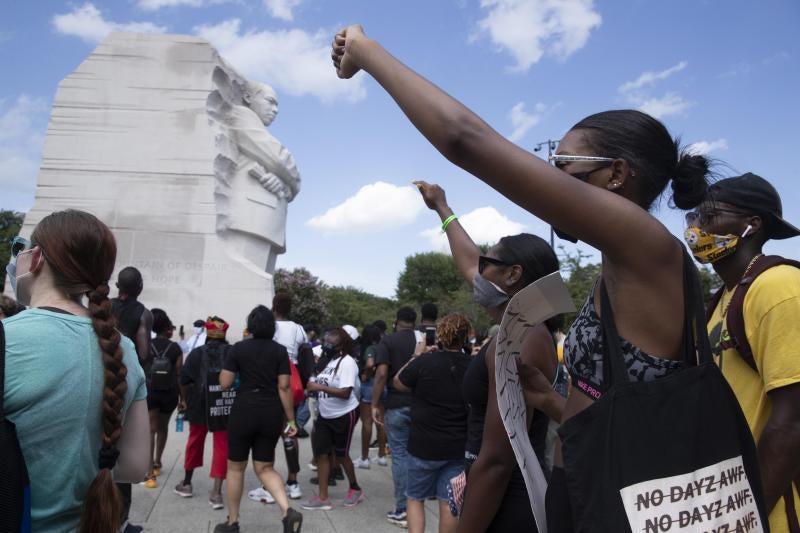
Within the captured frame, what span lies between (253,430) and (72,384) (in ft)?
13.1

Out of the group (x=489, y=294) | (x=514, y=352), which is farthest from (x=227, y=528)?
(x=514, y=352)

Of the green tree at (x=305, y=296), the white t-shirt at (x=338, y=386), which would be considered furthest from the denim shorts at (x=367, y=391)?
the green tree at (x=305, y=296)

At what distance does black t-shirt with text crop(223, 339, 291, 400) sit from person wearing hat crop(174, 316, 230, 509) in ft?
2.01

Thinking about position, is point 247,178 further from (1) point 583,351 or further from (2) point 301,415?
(1) point 583,351

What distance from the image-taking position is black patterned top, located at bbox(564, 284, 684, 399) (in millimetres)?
1404

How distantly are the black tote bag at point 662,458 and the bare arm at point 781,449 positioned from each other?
56 centimetres

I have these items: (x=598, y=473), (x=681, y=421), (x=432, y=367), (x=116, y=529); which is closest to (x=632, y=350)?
(x=681, y=421)

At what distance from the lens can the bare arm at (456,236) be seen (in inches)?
123

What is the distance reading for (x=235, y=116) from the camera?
757 inches

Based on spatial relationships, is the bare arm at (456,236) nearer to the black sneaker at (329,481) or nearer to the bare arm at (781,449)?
the bare arm at (781,449)

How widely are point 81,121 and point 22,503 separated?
18.7m

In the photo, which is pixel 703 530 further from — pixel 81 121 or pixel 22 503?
pixel 81 121

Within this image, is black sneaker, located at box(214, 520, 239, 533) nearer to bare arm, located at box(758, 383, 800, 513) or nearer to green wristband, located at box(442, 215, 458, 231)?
green wristband, located at box(442, 215, 458, 231)

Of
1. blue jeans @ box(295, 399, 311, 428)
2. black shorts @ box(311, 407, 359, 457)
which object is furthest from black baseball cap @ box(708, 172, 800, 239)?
blue jeans @ box(295, 399, 311, 428)
